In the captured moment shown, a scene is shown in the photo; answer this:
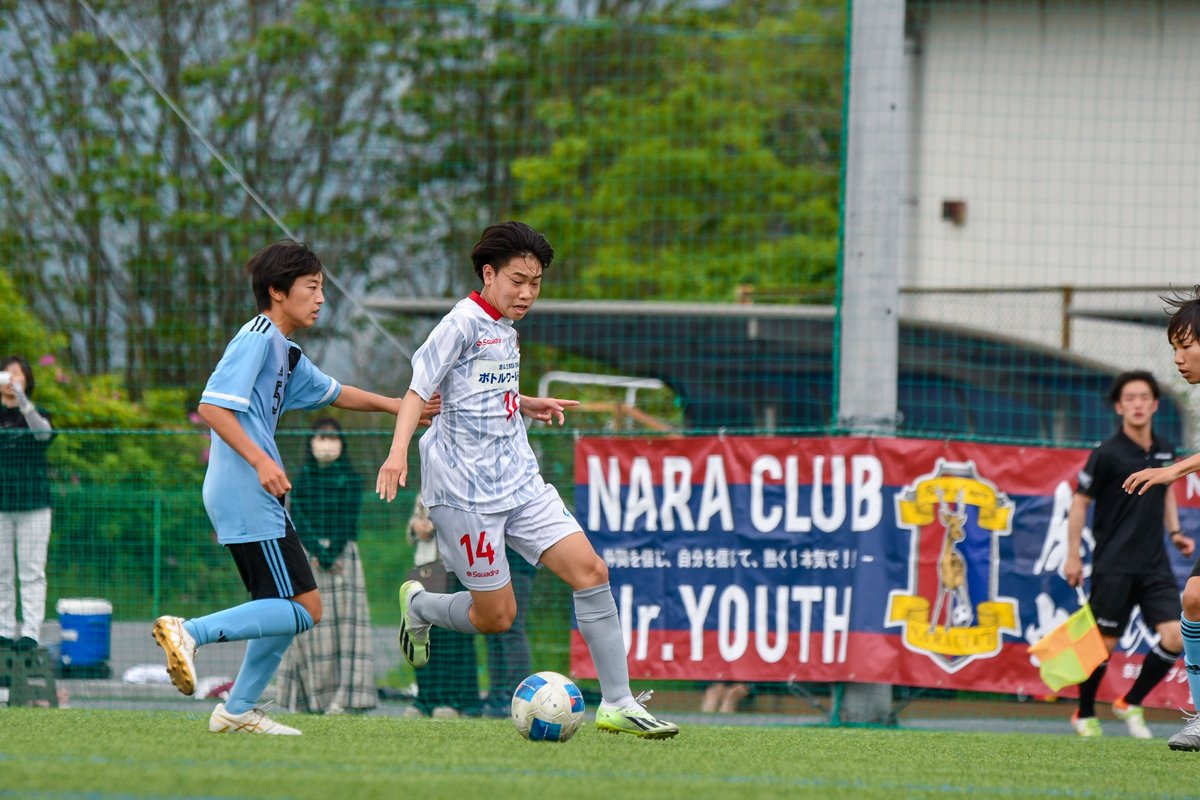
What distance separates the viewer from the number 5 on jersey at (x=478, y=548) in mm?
5660

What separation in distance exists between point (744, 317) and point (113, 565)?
5.29 m

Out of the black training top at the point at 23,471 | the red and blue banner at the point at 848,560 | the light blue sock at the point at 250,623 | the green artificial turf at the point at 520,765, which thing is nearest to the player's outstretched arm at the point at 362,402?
the light blue sock at the point at 250,623

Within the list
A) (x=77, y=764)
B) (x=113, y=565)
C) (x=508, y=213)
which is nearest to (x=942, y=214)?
(x=508, y=213)

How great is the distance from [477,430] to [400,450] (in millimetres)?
559

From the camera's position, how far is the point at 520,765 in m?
4.74

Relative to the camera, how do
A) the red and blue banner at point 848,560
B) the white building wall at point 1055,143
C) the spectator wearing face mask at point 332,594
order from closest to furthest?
the red and blue banner at point 848,560, the spectator wearing face mask at point 332,594, the white building wall at point 1055,143

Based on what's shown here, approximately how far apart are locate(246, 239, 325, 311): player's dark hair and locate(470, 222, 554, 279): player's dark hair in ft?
2.00

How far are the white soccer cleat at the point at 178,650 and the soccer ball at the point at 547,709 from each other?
1.13 metres

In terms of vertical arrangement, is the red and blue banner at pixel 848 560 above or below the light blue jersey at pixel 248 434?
below

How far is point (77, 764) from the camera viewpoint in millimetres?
4484

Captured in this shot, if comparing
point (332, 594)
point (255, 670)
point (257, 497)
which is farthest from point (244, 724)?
point (332, 594)

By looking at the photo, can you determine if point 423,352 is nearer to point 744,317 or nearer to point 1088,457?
point 1088,457

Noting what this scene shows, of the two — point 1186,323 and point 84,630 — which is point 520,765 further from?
point 84,630

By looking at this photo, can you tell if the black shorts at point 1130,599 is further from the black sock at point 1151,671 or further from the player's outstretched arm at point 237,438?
the player's outstretched arm at point 237,438
